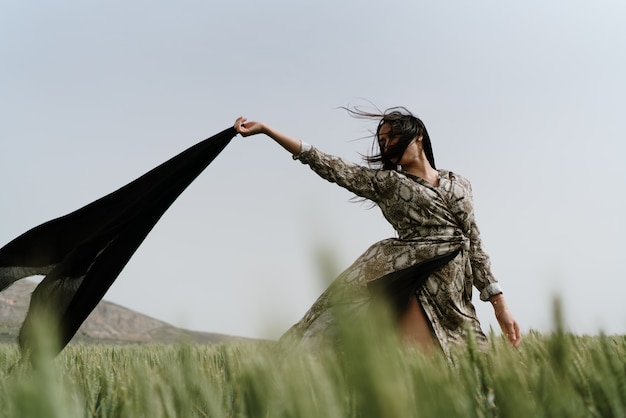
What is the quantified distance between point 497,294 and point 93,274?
1904 mm

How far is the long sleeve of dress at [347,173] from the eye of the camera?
9.48ft

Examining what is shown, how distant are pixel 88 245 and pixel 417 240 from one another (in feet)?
4.90

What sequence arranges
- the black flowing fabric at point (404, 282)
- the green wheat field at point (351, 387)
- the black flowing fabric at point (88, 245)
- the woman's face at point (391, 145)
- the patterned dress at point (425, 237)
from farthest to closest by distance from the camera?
the woman's face at point (391, 145) → the patterned dress at point (425, 237) → the black flowing fabric at point (404, 282) → the black flowing fabric at point (88, 245) → the green wheat field at point (351, 387)

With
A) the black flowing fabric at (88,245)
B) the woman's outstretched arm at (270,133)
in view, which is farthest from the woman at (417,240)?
the black flowing fabric at (88,245)

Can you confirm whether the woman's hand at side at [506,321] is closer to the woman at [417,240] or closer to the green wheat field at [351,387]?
the woman at [417,240]

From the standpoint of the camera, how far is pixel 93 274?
266 centimetres

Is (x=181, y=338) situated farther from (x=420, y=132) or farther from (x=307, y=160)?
(x=420, y=132)

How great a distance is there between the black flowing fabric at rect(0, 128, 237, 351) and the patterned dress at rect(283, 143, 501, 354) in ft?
2.10

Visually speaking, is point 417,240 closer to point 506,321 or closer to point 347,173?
point 347,173

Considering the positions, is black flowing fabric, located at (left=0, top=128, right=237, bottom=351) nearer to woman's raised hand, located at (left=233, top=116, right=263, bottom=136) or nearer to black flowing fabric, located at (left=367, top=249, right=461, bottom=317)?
woman's raised hand, located at (left=233, top=116, right=263, bottom=136)

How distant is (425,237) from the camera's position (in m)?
2.89

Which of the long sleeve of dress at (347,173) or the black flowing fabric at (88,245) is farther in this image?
the long sleeve of dress at (347,173)

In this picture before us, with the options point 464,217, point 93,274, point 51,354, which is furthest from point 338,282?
point 464,217

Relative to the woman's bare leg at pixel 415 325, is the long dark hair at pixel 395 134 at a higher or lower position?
A: higher
